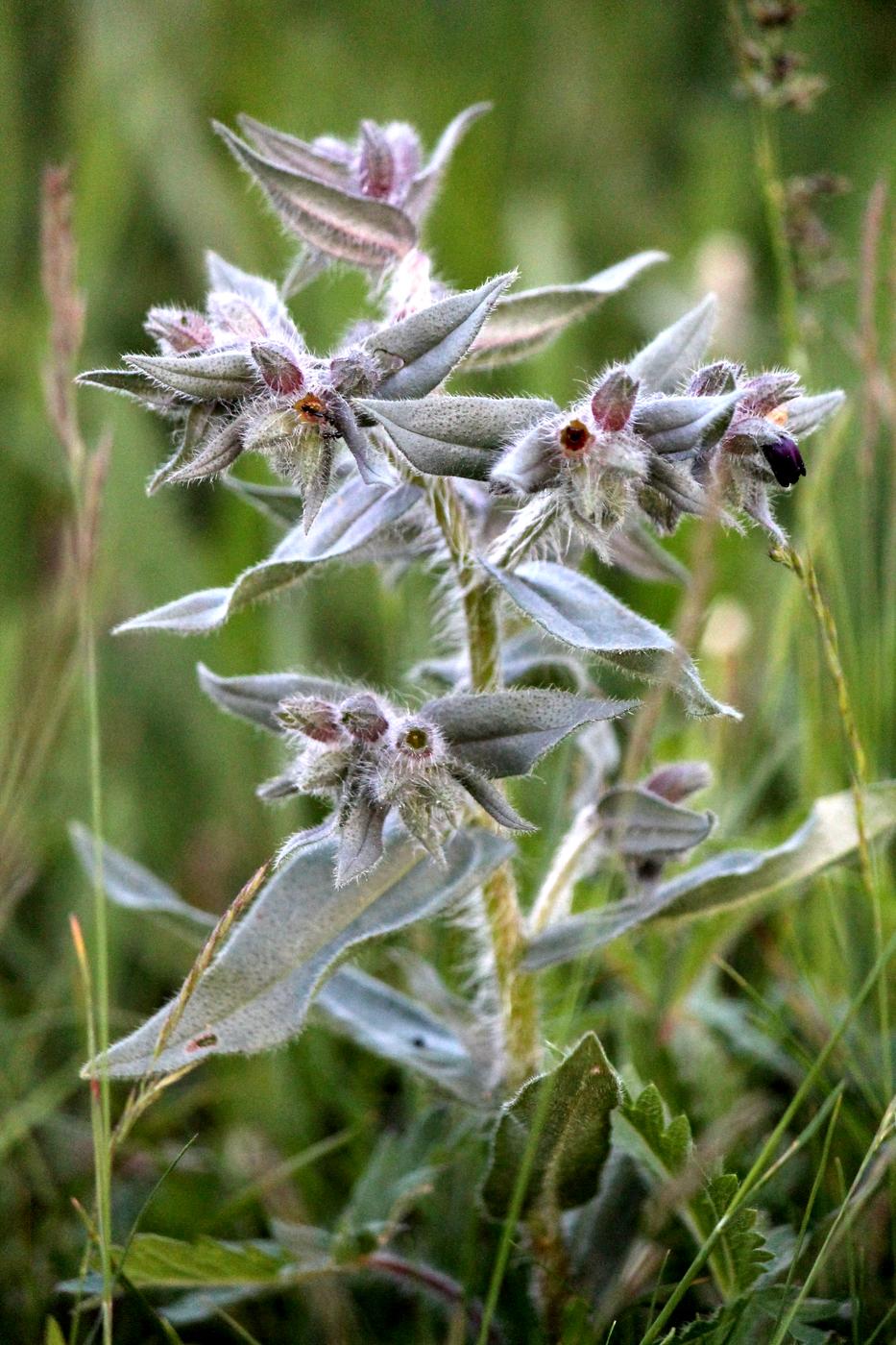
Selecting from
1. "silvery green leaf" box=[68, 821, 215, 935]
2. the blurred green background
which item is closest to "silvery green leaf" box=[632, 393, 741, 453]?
the blurred green background

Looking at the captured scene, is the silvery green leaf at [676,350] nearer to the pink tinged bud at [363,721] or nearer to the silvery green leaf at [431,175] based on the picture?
the silvery green leaf at [431,175]

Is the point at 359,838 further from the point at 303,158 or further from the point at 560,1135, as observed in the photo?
the point at 303,158

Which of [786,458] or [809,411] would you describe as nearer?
[786,458]

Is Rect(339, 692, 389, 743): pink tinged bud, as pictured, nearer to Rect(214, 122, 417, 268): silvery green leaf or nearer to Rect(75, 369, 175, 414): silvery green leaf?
Rect(75, 369, 175, 414): silvery green leaf

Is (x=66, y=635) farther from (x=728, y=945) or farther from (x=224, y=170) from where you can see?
(x=224, y=170)

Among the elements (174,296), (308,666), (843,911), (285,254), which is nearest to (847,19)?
(285,254)

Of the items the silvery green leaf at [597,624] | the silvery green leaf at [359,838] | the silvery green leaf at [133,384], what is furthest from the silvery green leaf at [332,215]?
the silvery green leaf at [359,838]

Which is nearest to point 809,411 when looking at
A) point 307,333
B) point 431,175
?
point 431,175
